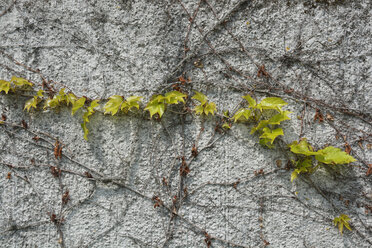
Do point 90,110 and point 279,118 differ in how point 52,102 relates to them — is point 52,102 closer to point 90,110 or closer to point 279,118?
point 90,110

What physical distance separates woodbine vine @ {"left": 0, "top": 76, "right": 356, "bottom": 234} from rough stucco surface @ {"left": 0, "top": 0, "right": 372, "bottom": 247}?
0.05 meters

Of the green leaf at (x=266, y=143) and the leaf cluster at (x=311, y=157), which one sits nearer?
the leaf cluster at (x=311, y=157)

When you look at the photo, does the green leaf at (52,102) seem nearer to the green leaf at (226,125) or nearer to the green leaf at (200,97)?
the green leaf at (200,97)

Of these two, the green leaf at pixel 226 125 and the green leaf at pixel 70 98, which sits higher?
the green leaf at pixel 70 98

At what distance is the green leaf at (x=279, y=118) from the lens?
5.18 ft

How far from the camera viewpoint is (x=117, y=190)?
1.72 m

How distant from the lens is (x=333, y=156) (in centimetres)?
154

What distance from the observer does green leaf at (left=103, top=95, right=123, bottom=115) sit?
64.6 inches

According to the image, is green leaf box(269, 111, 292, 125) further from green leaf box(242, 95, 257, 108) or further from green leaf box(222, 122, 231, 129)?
green leaf box(222, 122, 231, 129)

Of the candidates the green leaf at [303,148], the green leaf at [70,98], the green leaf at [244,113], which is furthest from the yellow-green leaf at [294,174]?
the green leaf at [70,98]

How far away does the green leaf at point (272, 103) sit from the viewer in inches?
61.9

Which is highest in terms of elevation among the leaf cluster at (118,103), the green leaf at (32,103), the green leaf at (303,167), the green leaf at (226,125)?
the green leaf at (32,103)

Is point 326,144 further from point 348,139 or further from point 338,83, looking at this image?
point 338,83

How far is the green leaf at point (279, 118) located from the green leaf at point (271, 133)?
44 mm
